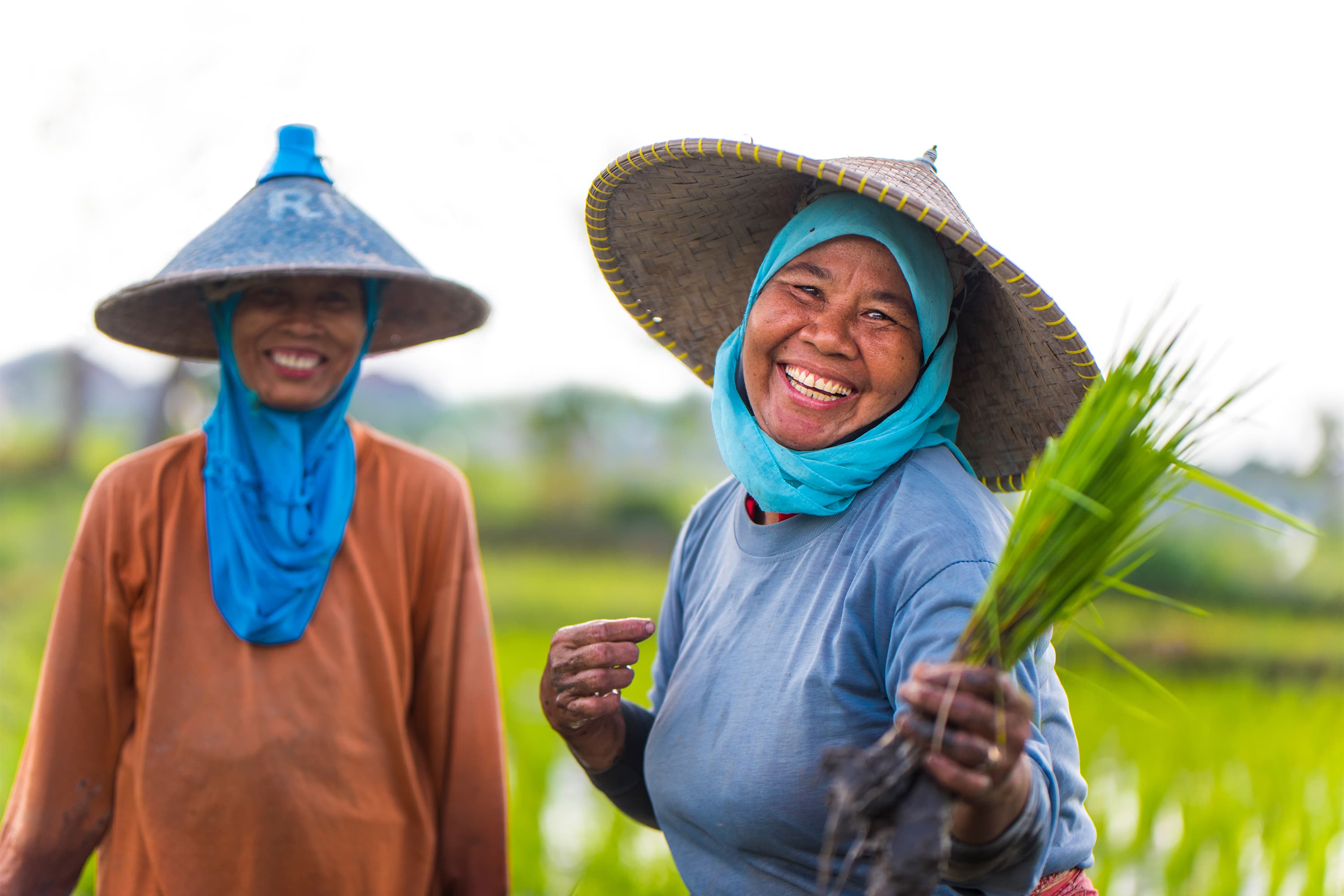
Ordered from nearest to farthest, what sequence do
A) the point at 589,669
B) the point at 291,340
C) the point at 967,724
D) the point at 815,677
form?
the point at 967,724
the point at 815,677
the point at 589,669
the point at 291,340

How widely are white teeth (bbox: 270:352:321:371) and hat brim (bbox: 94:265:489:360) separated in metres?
0.16

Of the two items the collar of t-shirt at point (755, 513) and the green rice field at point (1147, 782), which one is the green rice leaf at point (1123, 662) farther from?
the collar of t-shirt at point (755, 513)

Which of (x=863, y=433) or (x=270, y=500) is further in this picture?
(x=270, y=500)

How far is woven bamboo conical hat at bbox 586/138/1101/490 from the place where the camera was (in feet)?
5.16

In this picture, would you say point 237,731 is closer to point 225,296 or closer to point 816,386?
point 225,296

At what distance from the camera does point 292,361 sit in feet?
7.26

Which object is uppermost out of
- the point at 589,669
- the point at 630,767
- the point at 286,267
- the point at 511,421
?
the point at 286,267

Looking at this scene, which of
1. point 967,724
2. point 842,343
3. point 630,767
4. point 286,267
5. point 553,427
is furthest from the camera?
point 553,427

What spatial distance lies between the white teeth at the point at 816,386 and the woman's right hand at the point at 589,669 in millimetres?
444

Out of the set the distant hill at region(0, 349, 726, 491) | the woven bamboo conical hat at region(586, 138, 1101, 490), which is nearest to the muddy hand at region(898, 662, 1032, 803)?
the woven bamboo conical hat at region(586, 138, 1101, 490)

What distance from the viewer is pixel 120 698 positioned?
213 cm

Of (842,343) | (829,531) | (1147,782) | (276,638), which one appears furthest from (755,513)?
(1147,782)

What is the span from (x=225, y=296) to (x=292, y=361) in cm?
21

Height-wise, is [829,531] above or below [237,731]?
above
